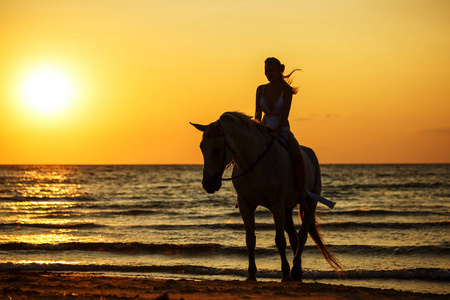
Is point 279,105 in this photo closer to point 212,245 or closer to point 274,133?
point 274,133

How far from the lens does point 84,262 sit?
491 inches

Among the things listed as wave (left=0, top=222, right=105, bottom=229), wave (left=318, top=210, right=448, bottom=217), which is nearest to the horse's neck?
wave (left=0, top=222, right=105, bottom=229)

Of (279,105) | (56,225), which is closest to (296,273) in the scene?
(279,105)

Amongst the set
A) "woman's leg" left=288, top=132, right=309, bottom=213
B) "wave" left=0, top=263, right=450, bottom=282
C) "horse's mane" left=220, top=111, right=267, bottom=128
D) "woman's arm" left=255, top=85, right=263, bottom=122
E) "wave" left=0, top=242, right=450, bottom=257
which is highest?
"woman's arm" left=255, top=85, right=263, bottom=122

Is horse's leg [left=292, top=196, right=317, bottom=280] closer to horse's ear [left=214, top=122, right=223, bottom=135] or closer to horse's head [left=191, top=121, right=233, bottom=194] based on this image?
A: horse's head [left=191, top=121, right=233, bottom=194]

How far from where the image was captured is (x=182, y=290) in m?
7.36

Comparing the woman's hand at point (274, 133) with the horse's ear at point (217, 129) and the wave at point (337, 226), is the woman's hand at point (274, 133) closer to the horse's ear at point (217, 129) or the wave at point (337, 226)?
the horse's ear at point (217, 129)

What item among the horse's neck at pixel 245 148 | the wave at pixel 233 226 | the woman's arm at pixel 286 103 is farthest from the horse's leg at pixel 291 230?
the wave at pixel 233 226

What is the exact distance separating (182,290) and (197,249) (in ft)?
24.1

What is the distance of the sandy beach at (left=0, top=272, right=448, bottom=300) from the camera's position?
685cm

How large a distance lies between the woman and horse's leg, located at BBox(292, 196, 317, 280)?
95 cm

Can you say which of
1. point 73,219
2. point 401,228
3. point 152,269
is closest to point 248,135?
point 152,269

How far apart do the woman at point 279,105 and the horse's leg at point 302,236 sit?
0.95 m

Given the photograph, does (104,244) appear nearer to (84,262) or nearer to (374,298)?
(84,262)
